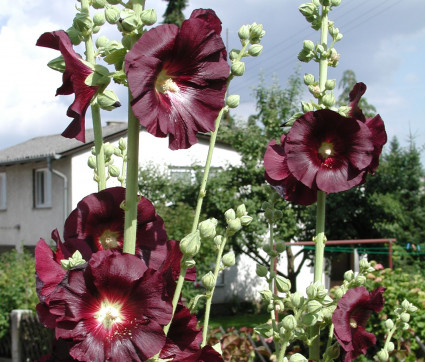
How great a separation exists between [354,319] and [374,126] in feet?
1.55

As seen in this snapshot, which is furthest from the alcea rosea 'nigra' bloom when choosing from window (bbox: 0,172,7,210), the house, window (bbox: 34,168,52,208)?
window (bbox: 0,172,7,210)

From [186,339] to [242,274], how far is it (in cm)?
1590

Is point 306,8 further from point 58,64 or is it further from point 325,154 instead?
point 58,64

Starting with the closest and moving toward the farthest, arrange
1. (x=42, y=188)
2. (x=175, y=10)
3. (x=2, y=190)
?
(x=42, y=188) → (x=2, y=190) → (x=175, y=10)

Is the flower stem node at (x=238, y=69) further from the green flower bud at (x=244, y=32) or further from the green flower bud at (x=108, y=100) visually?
the green flower bud at (x=108, y=100)

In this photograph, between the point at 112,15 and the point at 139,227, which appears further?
the point at 139,227

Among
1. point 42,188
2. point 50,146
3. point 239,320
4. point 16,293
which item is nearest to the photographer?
point 16,293

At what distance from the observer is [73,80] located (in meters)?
0.94

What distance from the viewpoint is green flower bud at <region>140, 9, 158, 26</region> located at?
0.86m

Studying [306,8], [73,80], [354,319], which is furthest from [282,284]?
[306,8]

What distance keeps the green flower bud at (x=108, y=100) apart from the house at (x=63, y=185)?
1314cm

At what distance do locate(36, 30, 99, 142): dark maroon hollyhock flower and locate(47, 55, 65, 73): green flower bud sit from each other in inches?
0.6

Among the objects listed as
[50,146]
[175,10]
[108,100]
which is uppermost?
[175,10]

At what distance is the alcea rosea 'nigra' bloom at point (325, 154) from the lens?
4.39 ft
